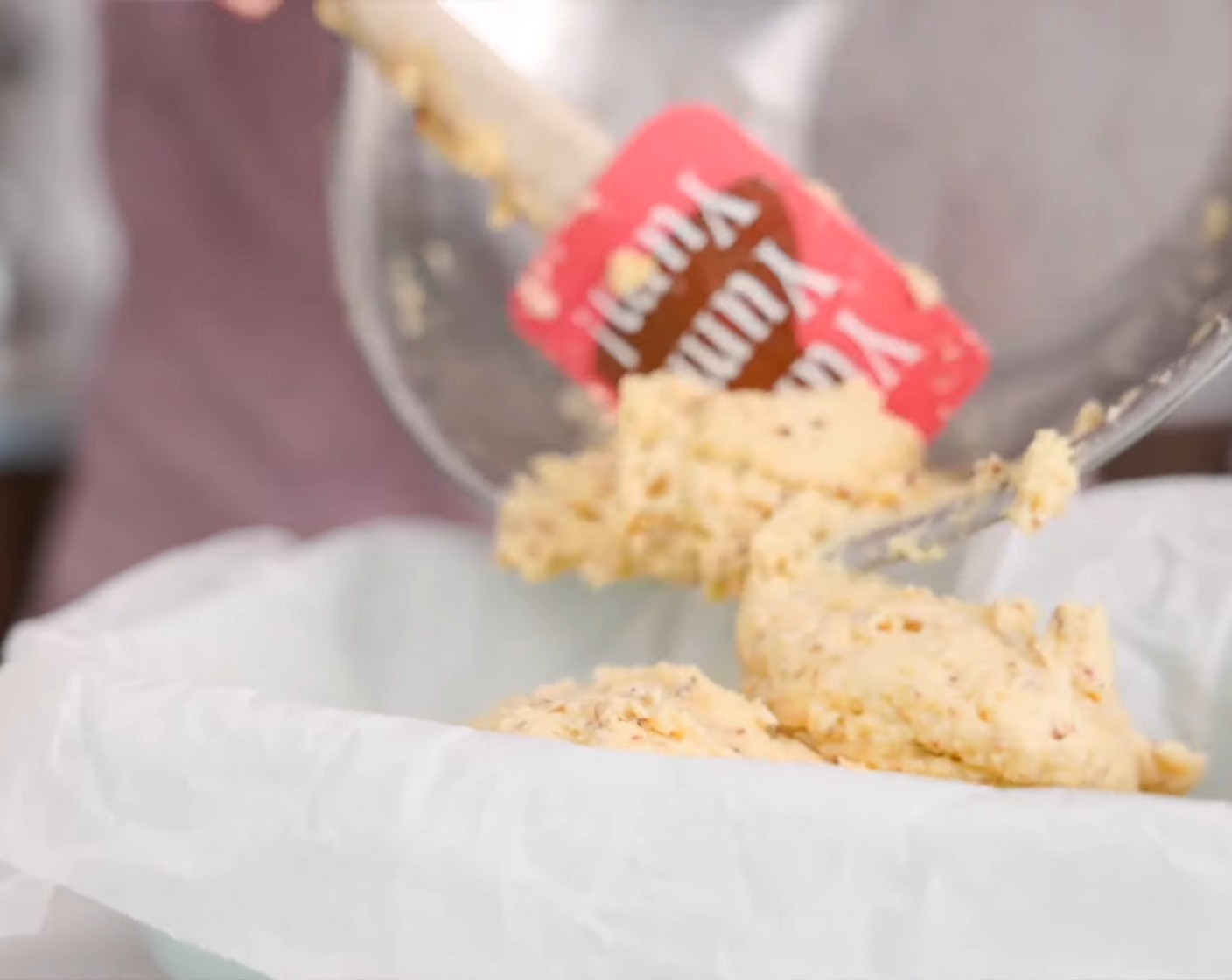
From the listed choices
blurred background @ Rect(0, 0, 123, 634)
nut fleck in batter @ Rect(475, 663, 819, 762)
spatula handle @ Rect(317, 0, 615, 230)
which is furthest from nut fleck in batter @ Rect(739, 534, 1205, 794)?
blurred background @ Rect(0, 0, 123, 634)

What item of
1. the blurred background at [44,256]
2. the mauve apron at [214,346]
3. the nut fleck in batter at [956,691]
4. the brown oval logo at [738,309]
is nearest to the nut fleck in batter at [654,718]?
the nut fleck in batter at [956,691]

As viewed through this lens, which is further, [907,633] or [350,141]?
[350,141]

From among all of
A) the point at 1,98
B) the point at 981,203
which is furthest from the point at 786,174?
the point at 1,98

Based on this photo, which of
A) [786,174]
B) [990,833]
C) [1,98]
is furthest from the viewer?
[1,98]

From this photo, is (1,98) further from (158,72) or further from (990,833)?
(990,833)

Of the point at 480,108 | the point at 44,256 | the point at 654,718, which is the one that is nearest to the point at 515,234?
the point at 480,108

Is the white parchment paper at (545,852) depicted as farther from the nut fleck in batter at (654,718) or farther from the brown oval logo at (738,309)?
the brown oval logo at (738,309)
